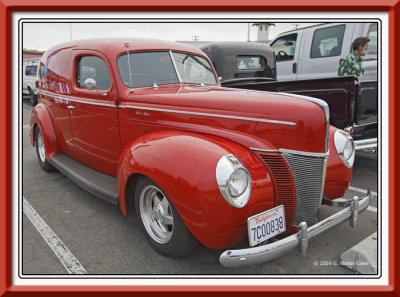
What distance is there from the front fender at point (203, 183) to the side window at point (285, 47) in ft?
17.8

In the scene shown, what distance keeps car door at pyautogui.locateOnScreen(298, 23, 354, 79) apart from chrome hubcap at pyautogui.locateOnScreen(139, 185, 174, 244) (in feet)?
16.6

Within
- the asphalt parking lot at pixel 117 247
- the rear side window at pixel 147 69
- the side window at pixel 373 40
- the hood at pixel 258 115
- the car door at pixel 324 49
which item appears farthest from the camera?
the car door at pixel 324 49

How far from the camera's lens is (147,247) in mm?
2744

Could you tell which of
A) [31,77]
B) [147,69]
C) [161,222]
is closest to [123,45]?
[147,69]

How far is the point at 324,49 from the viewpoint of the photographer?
6422 mm

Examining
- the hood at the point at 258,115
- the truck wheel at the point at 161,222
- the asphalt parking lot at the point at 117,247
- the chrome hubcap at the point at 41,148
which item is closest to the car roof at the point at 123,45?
the hood at the point at 258,115

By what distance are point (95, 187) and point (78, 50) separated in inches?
69.9

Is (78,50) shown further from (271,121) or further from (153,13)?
(271,121)

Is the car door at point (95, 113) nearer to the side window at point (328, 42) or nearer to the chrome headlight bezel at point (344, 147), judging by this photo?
the chrome headlight bezel at point (344, 147)

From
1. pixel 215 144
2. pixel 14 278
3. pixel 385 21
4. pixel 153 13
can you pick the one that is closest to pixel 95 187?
pixel 14 278

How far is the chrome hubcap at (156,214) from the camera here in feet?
8.20

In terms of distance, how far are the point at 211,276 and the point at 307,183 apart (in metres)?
0.99

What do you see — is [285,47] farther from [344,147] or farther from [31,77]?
[31,77]

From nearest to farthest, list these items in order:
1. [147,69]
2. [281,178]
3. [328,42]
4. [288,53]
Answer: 1. [281,178]
2. [147,69]
3. [328,42]
4. [288,53]
